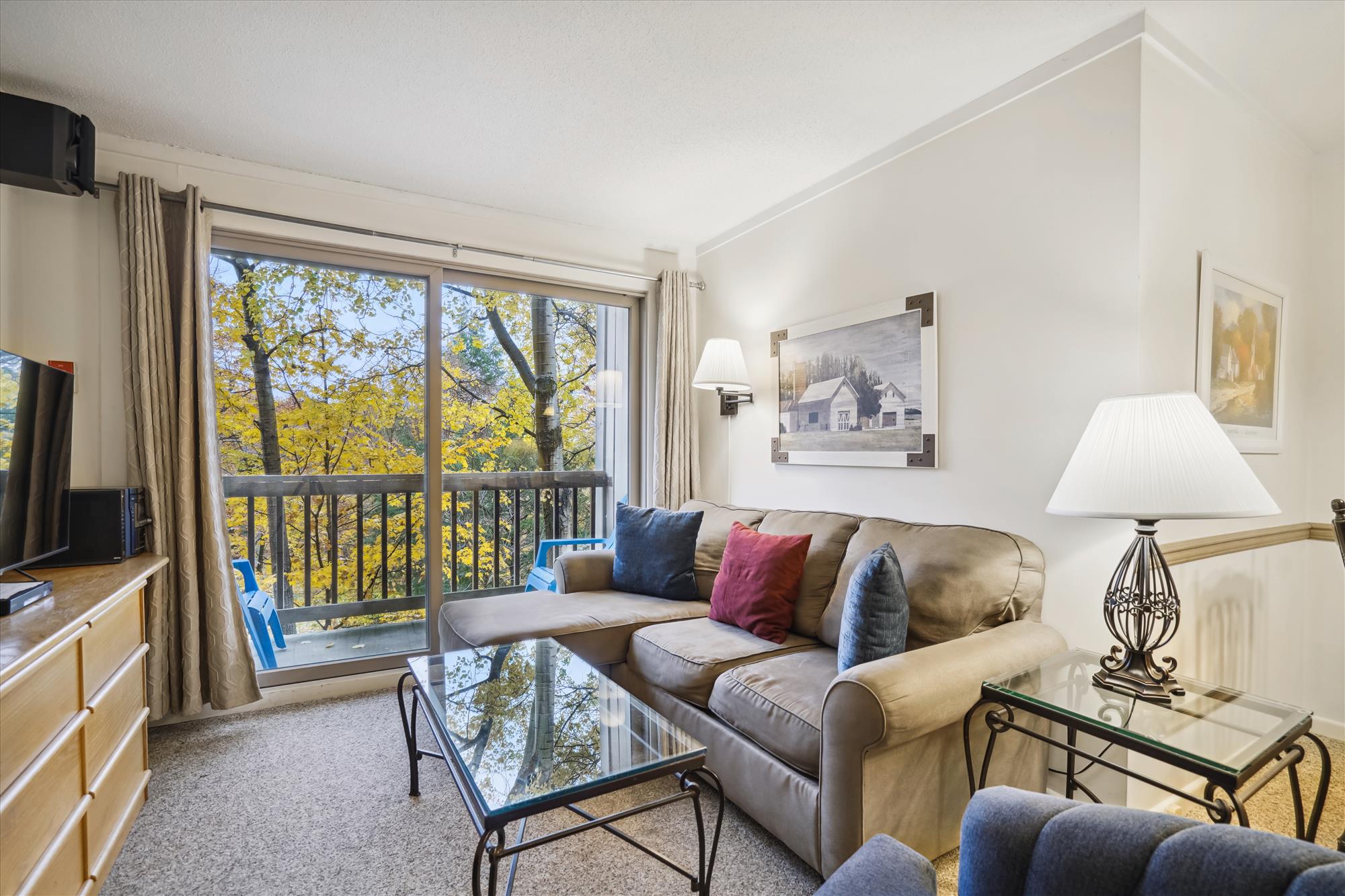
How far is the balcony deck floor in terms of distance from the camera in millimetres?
3137

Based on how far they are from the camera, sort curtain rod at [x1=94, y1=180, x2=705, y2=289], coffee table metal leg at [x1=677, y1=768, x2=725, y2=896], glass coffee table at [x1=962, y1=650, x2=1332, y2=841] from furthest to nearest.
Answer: curtain rod at [x1=94, y1=180, x2=705, y2=289], coffee table metal leg at [x1=677, y1=768, x2=725, y2=896], glass coffee table at [x1=962, y1=650, x2=1332, y2=841]

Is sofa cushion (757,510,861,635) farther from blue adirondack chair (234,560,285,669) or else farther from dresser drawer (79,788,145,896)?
blue adirondack chair (234,560,285,669)

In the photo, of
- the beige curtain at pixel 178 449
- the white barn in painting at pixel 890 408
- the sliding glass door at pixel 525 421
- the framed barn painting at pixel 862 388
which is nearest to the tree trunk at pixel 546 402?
the sliding glass door at pixel 525 421

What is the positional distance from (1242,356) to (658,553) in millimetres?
2396

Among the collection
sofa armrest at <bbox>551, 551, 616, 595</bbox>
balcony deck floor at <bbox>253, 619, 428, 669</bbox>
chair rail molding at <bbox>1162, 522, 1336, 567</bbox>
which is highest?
chair rail molding at <bbox>1162, 522, 1336, 567</bbox>


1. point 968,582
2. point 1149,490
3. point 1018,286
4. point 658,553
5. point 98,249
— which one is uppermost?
point 98,249

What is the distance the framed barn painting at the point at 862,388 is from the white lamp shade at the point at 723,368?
19 centimetres

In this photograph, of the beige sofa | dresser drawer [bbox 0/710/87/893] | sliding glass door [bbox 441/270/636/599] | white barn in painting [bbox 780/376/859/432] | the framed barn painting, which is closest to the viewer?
dresser drawer [bbox 0/710/87/893]

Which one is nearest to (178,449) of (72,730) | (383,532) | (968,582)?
(383,532)

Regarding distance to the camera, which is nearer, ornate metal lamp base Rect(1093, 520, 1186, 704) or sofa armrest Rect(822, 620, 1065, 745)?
A: sofa armrest Rect(822, 620, 1065, 745)

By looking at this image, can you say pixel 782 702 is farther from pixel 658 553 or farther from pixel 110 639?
pixel 110 639

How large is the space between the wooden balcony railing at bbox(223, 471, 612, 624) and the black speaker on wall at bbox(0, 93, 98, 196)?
133 cm

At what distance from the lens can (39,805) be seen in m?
1.34

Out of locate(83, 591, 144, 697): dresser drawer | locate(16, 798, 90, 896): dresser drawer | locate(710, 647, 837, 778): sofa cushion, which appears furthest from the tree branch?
locate(16, 798, 90, 896): dresser drawer
